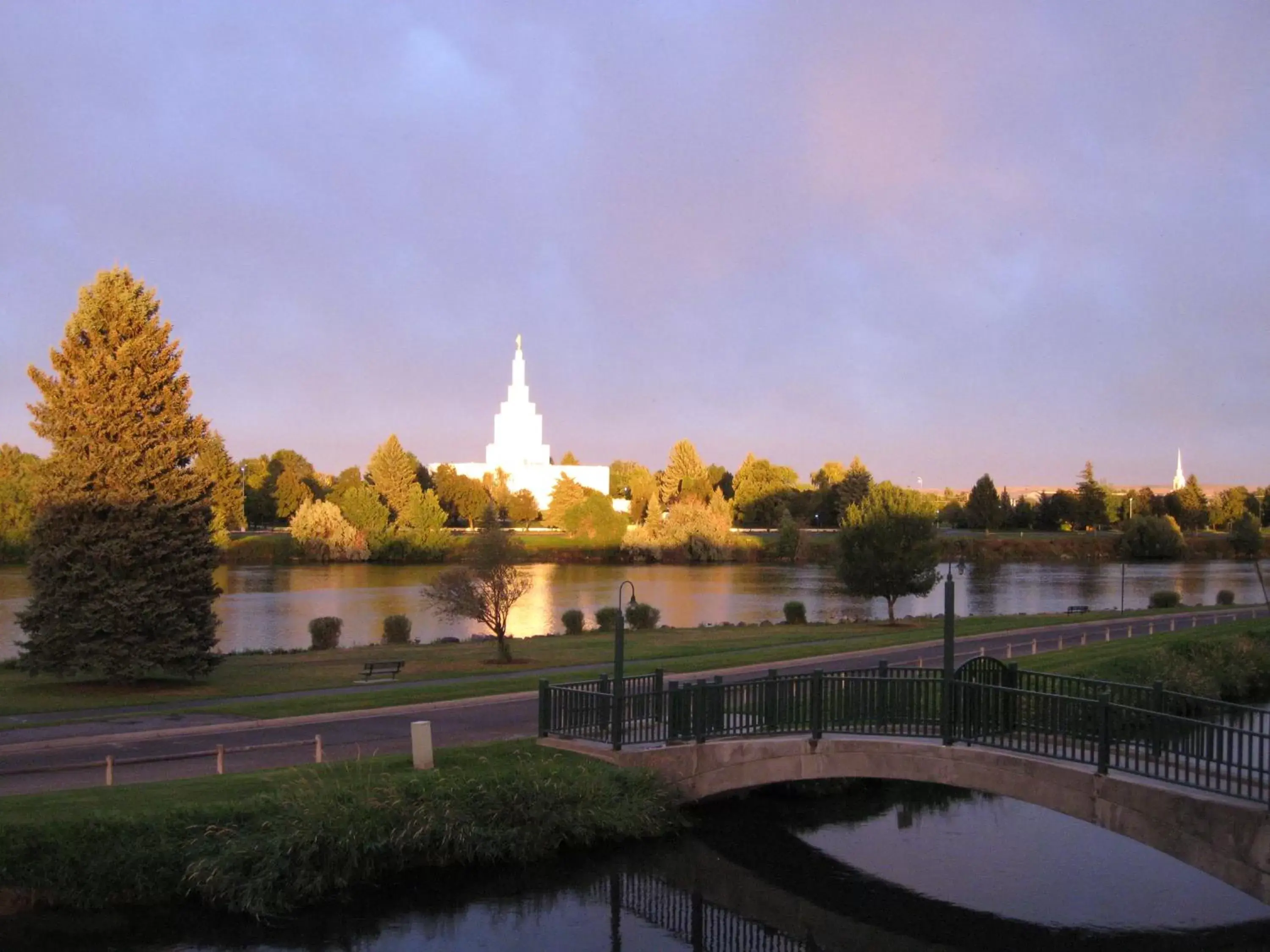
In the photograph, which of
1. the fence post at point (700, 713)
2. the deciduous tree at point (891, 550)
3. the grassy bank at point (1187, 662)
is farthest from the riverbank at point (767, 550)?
the fence post at point (700, 713)

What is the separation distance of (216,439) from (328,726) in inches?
3538

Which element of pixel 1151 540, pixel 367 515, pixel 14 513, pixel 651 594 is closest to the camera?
pixel 651 594

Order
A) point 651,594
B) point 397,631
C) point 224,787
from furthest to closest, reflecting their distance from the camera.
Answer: point 651,594
point 397,631
point 224,787

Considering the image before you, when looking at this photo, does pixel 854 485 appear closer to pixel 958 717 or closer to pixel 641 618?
pixel 641 618

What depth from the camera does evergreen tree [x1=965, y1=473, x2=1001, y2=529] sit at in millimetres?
126438

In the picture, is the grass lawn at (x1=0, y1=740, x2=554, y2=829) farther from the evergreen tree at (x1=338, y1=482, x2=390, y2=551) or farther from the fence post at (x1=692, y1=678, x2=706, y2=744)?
the evergreen tree at (x1=338, y1=482, x2=390, y2=551)

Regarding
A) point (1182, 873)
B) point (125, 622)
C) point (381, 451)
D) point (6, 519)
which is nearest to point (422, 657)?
point (125, 622)

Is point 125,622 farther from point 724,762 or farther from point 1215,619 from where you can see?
point 1215,619

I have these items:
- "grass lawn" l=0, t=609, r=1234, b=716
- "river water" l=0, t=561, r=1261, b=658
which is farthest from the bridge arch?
"river water" l=0, t=561, r=1261, b=658

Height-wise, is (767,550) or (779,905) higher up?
(767,550)

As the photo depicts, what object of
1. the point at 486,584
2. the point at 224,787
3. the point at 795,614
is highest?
the point at 486,584

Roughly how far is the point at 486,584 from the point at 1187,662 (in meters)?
19.3

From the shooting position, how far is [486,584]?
33906 millimetres

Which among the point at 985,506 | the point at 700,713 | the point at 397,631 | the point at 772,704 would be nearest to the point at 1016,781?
the point at 772,704
